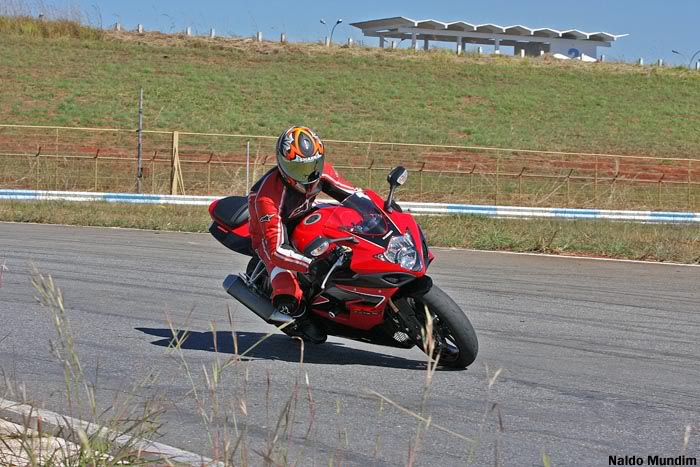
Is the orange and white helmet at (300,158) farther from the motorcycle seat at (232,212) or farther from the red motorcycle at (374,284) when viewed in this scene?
the motorcycle seat at (232,212)

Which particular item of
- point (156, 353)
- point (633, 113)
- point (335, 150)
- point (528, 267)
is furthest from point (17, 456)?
point (633, 113)

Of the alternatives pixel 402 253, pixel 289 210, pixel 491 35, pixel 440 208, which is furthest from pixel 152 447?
pixel 491 35

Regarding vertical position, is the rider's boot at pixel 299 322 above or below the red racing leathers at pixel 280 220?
below

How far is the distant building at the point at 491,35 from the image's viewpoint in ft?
319

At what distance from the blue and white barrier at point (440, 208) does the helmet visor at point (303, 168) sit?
17034mm

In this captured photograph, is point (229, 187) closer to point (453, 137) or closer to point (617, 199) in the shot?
point (617, 199)

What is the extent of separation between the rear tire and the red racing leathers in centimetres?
79

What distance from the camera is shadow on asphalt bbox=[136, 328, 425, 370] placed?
7.16m

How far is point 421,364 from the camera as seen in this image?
23.3ft

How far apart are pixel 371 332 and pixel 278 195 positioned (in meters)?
1.11

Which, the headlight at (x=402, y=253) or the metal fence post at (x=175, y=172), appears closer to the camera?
the headlight at (x=402, y=253)

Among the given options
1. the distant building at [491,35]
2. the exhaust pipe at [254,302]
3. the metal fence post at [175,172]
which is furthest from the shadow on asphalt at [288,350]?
the distant building at [491,35]

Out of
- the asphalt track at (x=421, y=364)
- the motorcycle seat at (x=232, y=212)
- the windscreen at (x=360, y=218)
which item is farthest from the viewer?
the motorcycle seat at (x=232, y=212)

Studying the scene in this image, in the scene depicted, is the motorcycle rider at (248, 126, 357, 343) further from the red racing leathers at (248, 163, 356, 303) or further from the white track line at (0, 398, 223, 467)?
the white track line at (0, 398, 223, 467)
